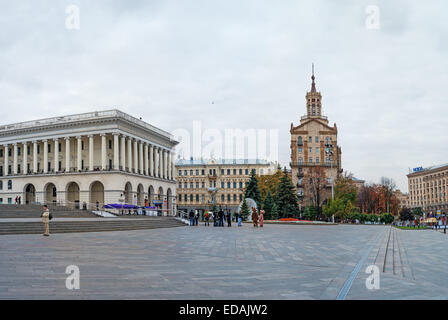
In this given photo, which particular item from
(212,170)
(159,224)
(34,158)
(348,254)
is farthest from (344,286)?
(212,170)

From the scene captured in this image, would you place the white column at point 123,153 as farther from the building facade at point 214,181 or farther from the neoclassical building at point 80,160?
the building facade at point 214,181

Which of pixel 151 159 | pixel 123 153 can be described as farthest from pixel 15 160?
pixel 151 159

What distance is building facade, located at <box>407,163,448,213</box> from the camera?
134500mm

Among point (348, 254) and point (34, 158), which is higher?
point (34, 158)

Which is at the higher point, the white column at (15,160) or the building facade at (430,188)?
the white column at (15,160)

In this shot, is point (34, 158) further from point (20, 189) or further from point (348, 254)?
point (348, 254)

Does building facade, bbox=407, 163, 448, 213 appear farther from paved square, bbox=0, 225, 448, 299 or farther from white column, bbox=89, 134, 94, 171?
paved square, bbox=0, 225, 448, 299

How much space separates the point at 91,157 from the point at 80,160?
7.44 feet

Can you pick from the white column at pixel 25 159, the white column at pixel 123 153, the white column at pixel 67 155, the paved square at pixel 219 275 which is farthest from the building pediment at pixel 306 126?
the paved square at pixel 219 275

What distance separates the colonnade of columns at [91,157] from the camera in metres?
66.4

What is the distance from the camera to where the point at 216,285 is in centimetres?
805

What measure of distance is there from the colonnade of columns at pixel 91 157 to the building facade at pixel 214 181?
29688mm

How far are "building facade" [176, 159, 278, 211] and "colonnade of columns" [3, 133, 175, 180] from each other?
2969 cm

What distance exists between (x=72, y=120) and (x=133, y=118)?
31.0 ft
